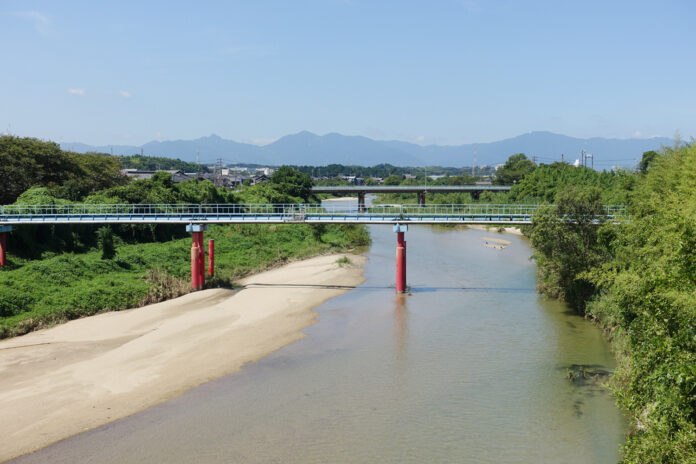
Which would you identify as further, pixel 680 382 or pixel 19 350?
pixel 19 350

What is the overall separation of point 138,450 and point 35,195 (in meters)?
43.9

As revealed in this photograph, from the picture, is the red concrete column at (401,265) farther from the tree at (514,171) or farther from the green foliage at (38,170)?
the tree at (514,171)

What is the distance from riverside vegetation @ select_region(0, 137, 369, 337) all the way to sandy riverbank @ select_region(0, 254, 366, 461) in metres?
1.95

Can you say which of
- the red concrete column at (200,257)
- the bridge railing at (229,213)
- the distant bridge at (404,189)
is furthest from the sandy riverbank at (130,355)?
the distant bridge at (404,189)

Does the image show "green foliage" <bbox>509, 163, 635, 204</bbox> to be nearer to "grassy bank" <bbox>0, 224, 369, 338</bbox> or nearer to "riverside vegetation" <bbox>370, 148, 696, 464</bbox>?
"riverside vegetation" <bbox>370, 148, 696, 464</bbox>

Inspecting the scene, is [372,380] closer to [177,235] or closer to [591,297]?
[591,297]

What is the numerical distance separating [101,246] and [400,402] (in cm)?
3682

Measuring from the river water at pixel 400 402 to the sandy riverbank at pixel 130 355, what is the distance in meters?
1.12

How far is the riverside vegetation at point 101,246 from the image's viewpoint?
33.6m

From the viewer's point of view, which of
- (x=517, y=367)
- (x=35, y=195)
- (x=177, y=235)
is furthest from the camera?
(x=177, y=235)

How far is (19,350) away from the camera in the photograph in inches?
1055

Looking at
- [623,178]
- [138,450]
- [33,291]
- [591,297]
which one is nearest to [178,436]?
[138,450]

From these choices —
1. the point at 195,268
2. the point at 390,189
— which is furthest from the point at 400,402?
the point at 390,189

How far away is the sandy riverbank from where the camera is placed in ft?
68.3
